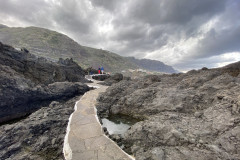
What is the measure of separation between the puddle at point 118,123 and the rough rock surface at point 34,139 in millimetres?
4229

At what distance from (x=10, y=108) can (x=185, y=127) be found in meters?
18.0

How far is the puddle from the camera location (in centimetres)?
1234

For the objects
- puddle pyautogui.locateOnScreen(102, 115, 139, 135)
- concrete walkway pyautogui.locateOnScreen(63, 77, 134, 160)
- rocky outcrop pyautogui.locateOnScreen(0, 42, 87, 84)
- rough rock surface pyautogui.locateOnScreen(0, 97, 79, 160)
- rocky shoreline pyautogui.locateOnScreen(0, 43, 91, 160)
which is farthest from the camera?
rocky outcrop pyautogui.locateOnScreen(0, 42, 87, 84)

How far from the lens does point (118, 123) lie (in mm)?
13938

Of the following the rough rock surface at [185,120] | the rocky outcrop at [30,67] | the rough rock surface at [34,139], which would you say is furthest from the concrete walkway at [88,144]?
the rocky outcrop at [30,67]

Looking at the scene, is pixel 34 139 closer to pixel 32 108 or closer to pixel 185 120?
pixel 32 108

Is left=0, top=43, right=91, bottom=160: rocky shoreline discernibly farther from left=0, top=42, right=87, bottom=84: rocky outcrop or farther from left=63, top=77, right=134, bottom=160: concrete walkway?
left=63, top=77, right=134, bottom=160: concrete walkway

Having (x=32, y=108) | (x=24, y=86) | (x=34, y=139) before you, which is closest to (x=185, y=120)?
(x=34, y=139)

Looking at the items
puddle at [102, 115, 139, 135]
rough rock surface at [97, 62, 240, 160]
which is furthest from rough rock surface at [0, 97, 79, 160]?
rough rock surface at [97, 62, 240, 160]

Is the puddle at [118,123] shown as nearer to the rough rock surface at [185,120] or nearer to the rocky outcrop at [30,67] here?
the rough rock surface at [185,120]

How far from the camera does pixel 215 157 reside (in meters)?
6.21

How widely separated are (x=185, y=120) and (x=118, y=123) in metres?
6.68

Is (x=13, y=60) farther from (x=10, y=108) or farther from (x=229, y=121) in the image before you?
(x=229, y=121)

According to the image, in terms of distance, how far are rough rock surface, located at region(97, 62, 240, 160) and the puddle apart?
92cm
